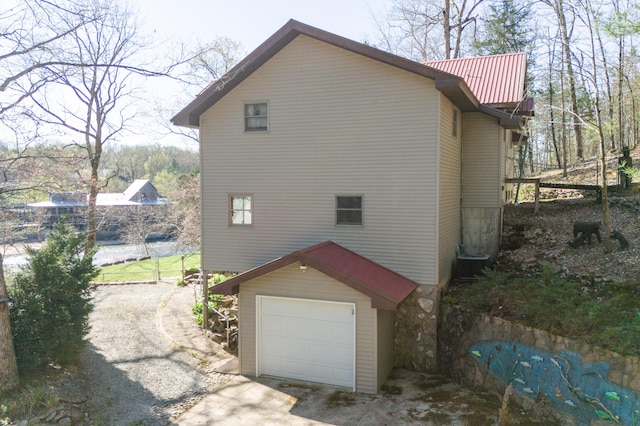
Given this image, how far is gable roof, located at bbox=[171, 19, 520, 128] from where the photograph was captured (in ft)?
32.7

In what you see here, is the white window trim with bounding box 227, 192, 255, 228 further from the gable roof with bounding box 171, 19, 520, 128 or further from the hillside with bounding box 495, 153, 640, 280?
the hillside with bounding box 495, 153, 640, 280

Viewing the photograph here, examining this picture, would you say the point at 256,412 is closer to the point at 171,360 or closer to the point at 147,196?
the point at 171,360

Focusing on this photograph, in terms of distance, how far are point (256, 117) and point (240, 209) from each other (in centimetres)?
246

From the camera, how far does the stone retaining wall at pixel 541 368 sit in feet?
23.7

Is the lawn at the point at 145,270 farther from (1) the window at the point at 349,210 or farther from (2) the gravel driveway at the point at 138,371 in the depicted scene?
(1) the window at the point at 349,210

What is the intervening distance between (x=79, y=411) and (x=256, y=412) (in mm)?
3304

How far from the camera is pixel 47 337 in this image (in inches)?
378

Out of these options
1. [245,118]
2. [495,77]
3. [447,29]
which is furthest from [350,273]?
[447,29]

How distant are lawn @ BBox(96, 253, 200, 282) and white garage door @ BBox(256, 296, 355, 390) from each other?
9744 millimetres

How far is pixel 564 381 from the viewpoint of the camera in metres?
8.03

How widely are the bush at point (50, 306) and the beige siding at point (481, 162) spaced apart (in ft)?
34.0

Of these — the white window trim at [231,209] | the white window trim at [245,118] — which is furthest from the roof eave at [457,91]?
the white window trim at [231,209]

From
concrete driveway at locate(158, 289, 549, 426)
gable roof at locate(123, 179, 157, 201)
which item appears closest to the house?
concrete driveway at locate(158, 289, 549, 426)

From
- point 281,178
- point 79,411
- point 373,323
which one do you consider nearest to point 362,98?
point 281,178
